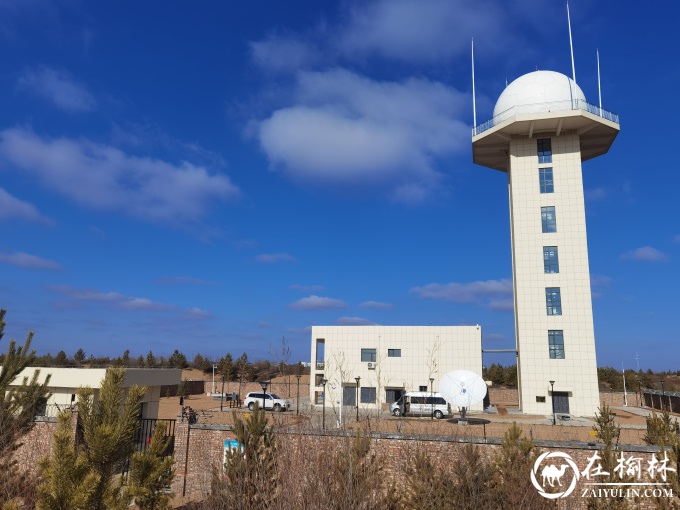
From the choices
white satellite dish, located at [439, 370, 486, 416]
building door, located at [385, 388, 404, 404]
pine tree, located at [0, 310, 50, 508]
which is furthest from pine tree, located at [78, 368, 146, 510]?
building door, located at [385, 388, 404, 404]

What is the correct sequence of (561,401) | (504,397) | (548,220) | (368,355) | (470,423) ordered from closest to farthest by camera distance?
(470,423) < (561,401) < (548,220) < (368,355) < (504,397)

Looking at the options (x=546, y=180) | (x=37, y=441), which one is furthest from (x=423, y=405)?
(x=37, y=441)

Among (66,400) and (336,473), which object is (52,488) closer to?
(336,473)

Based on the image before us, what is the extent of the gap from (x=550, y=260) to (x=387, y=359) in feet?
54.6

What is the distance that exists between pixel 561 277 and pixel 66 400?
119ft

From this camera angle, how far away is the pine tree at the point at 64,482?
8492 mm

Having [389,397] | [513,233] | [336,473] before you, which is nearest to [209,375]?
[389,397]

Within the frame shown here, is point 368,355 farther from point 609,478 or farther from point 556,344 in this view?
point 609,478

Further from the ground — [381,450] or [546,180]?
[546,180]

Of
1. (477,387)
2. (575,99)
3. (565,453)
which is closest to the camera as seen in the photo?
(565,453)

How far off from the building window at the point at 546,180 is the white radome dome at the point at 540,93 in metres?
5.24

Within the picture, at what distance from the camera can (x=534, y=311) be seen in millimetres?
40531

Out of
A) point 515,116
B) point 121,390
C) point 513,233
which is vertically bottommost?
point 121,390

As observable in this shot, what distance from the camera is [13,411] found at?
1432 cm
